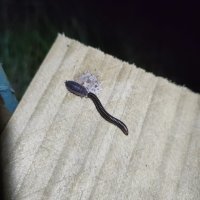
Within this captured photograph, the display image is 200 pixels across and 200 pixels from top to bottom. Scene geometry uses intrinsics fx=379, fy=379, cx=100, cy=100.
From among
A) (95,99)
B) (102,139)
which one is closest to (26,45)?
(95,99)

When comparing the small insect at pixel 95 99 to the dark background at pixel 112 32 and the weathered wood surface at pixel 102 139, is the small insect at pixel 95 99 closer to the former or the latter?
the weathered wood surface at pixel 102 139

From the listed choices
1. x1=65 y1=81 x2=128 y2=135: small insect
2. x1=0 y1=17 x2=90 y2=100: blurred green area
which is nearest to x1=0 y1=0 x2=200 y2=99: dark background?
x1=0 y1=17 x2=90 y2=100: blurred green area

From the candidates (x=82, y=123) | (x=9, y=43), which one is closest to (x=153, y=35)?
(x=82, y=123)

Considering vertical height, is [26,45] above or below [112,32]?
below

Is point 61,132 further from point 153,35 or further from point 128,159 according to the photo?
point 153,35

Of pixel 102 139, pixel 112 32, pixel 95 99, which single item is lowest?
pixel 102 139

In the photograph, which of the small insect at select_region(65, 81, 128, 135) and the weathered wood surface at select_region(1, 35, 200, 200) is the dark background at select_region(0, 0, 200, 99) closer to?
the weathered wood surface at select_region(1, 35, 200, 200)

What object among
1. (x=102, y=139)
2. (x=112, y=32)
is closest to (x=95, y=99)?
(x=102, y=139)

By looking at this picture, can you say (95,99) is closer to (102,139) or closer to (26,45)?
(102,139)
